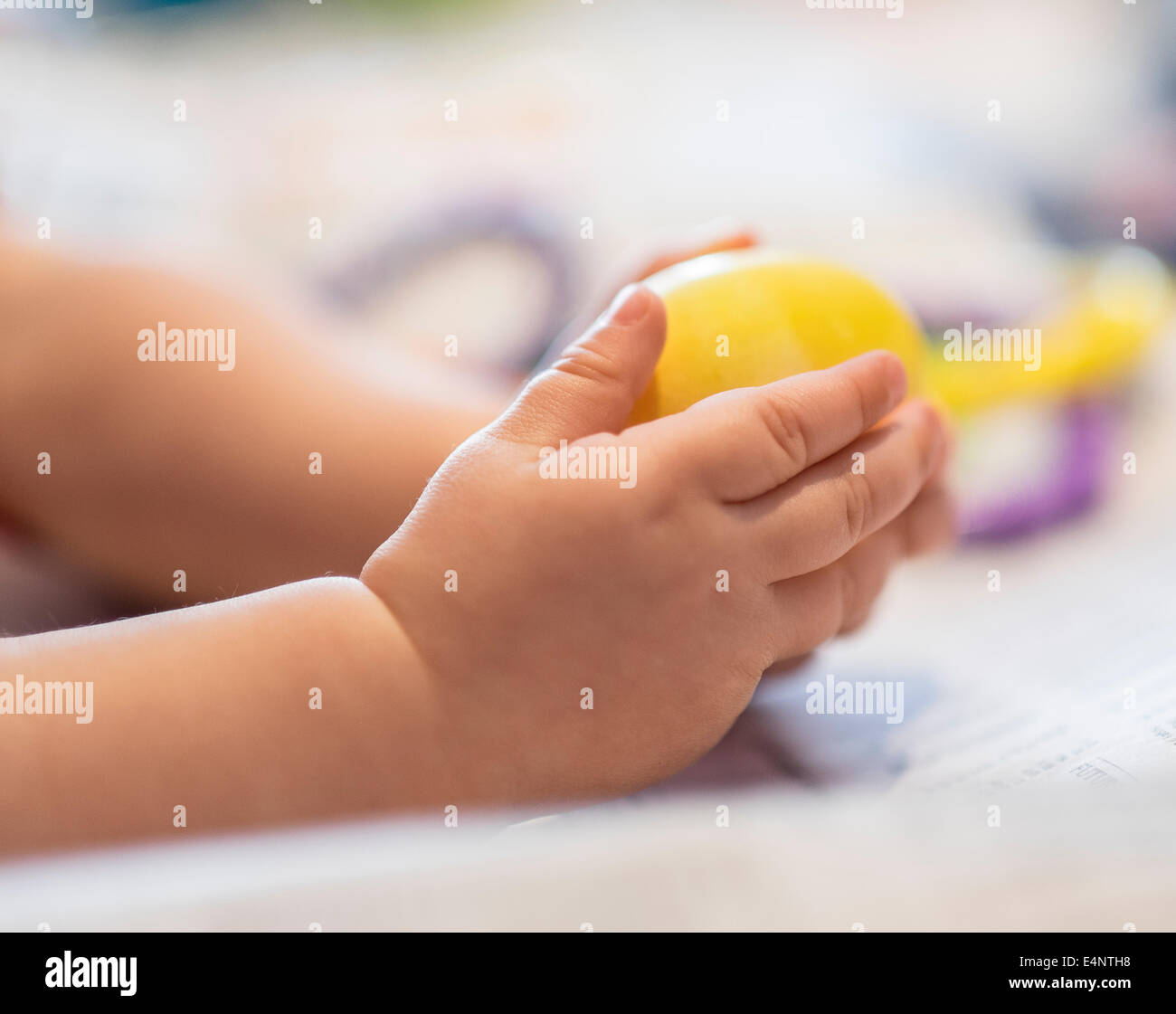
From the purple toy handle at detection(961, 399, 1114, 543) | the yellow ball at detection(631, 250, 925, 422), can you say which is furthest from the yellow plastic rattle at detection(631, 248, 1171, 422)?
the purple toy handle at detection(961, 399, 1114, 543)

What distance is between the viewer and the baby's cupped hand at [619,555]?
13.4 inches

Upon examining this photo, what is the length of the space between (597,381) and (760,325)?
74 mm

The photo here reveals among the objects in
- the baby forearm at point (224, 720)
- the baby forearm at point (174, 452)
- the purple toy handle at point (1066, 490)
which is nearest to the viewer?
the baby forearm at point (224, 720)

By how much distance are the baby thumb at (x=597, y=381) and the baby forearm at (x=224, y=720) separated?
0.08 meters

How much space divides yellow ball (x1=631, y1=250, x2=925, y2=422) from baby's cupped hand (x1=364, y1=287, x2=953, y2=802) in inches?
0.7

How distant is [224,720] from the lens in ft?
1.08

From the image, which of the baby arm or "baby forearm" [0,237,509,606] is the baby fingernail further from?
"baby forearm" [0,237,509,606]

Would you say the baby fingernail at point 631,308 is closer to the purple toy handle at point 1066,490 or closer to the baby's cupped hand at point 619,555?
the baby's cupped hand at point 619,555

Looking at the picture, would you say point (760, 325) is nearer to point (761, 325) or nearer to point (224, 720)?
point (761, 325)

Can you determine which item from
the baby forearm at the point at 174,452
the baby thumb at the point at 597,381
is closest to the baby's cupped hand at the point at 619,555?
the baby thumb at the point at 597,381

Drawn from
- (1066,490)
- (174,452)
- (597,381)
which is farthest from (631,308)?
(1066,490)

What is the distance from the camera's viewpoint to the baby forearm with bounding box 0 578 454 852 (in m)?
0.32

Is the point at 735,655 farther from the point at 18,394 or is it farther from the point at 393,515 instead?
the point at 18,394
